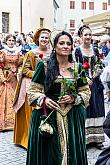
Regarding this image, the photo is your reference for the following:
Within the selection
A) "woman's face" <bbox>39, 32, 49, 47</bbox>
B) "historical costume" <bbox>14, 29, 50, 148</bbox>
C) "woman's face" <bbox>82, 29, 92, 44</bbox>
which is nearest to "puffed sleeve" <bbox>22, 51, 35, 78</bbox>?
"historical costume" <bbox>14, 29, 50, 148</bbox>

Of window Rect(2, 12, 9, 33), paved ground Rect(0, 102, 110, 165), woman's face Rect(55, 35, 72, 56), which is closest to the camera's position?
woman's face Rect(55, 35, 72, 56)

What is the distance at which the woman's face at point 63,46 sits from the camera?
13.5ft

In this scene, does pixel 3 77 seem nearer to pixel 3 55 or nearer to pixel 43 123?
pixel 3 55

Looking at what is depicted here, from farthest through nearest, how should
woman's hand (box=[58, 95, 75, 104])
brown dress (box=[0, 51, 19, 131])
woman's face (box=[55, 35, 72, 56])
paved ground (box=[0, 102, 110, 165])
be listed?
brown dress (box=[0, 51, 19, 131]) → paved ground (box=[0, 102, 110, 165]) → woman's face (box=[55, 35, 72, 56]) → woman's hand (box=[58, 95, 75, 104])

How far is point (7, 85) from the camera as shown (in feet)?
26.4

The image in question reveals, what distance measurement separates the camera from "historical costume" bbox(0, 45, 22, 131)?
7.91 meters

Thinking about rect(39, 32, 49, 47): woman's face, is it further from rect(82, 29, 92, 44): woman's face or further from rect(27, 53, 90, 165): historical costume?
rect(27, 53, 90, 165): historical costume

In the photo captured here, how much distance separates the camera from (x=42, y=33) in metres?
6.21

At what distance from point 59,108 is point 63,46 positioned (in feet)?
1.80

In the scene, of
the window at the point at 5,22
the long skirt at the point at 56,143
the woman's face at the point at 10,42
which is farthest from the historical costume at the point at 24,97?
the window at the point at 5,22

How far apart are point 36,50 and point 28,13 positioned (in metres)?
22.3

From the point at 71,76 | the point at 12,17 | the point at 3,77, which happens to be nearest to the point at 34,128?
the point at 71,76

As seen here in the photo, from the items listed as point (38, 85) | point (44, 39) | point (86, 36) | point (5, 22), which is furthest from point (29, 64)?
point (5, 22)

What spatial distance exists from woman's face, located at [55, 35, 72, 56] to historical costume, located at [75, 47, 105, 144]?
6.57 ft
